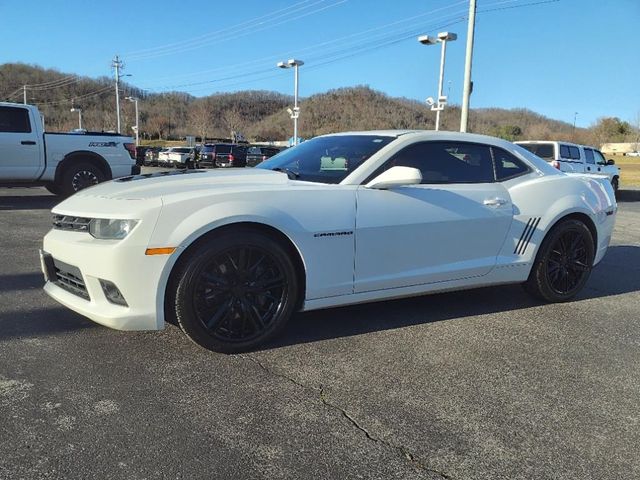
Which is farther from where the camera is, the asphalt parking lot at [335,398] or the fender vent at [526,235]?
the fender vent at [526,235]

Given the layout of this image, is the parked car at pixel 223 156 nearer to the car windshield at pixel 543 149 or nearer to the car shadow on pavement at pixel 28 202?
the car shadow on pavement at pixel 28 202

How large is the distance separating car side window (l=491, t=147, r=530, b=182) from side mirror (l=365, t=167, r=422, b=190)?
1.23 metres

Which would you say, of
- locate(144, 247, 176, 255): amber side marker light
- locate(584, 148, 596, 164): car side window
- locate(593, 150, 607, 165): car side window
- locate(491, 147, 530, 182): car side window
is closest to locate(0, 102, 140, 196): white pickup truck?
locate(144, 247, 176, 255): amber side marker light

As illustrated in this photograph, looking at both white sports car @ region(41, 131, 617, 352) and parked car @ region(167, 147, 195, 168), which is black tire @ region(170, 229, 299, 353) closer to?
white sports car @ region(41, 131, 617, 352)

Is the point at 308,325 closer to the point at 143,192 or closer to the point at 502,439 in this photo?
the point at 143,192

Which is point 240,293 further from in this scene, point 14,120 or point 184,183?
point 14,120

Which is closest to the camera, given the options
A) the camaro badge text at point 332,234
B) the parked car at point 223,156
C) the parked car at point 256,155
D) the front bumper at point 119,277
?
the front bumper at point 119,277

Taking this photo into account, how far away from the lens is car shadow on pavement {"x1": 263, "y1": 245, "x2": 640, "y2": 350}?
3926mm

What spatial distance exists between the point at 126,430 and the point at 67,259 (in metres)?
Result: 1.34

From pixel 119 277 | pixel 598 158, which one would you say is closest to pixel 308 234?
pixel 119 277

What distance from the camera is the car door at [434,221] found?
12.3 feet

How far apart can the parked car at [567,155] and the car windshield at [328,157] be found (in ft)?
41.2

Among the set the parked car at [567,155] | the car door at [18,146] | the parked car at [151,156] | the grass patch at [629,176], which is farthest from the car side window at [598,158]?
the parked car at [151,156]

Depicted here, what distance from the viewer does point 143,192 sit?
339cm
